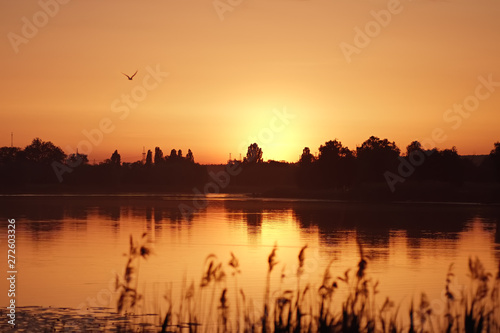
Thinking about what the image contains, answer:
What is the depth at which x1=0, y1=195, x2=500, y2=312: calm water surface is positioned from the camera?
21500 millimetres

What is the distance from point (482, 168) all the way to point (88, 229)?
415 feet

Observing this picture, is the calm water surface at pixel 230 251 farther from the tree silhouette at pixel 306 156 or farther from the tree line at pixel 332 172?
the tree silhouette at pixel 306 156

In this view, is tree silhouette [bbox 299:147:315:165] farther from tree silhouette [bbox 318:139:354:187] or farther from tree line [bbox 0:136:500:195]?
tree silhouette [bbox 318:139:354:187]

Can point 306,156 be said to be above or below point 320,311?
above

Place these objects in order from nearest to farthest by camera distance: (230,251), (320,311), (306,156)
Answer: (320,311), (230,251), (306,156)

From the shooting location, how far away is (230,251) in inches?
1254

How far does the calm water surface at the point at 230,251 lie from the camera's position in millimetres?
21500

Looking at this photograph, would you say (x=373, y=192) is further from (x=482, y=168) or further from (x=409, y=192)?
(x=482, y=168)

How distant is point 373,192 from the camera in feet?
365

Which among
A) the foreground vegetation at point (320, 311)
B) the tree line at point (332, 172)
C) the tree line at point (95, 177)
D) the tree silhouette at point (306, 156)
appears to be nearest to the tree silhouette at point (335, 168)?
the tree line at point (332, 172)

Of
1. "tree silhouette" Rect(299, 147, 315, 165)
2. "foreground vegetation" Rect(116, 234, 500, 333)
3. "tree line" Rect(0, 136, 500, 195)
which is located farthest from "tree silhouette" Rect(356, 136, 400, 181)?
"foreground vegetation" Rect(116, 234, 500, 333)

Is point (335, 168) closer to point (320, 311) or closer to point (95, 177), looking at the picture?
point (95, 177)

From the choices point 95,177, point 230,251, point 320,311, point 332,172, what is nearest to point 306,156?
point 332,172

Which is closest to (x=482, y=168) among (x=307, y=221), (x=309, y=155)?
(x=309, y=155)
